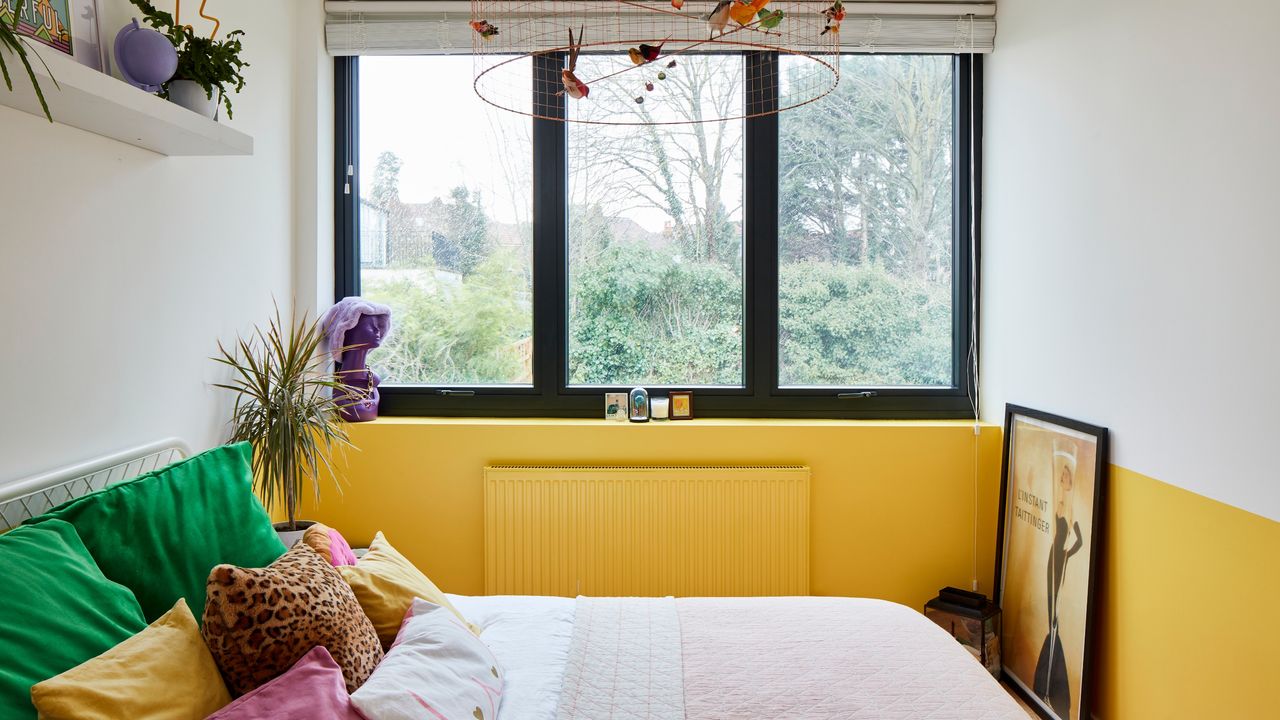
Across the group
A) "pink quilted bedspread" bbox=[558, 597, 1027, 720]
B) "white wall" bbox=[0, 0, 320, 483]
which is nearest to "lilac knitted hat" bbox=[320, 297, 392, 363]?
"white wall" bbox=[0, 0, 320, 483]

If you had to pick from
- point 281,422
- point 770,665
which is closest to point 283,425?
point 281,422

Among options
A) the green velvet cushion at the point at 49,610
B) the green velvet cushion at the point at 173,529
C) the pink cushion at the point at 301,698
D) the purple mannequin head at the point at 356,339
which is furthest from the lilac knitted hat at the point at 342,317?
the pink cushion at the point at 301,698

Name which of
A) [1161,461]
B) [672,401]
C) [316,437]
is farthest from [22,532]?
[1161,461]

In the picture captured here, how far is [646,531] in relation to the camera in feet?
10.1

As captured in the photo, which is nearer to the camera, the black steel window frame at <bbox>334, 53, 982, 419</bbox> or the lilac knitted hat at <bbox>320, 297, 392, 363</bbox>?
the lilac knitted hat at <bbox>320, 297, 392, 363</bbox>

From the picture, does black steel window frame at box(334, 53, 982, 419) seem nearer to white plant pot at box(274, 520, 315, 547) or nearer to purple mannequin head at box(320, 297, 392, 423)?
purple mannequin head at box(320, 297, 392, 423)

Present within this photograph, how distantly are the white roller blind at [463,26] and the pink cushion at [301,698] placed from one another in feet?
8.31

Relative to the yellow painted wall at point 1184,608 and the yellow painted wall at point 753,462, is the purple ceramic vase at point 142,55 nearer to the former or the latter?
the yellow painted wall at point 753,462

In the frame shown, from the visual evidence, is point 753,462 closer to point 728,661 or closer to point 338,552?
point 728,661

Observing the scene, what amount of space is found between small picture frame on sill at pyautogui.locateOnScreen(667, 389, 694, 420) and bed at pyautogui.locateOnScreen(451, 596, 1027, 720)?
1083mm

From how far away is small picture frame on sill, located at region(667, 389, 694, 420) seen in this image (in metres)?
3.24

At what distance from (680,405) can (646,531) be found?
53 centimetres

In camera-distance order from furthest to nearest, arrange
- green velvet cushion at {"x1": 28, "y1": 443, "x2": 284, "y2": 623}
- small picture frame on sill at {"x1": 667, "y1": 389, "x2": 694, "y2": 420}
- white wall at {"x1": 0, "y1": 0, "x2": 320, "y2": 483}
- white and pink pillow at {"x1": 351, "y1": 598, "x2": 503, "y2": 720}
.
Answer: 1. small picture frame on sill at {"x1": 667, "y1": 389, "x2": 694, "y2": 420}
2. white wall at {"x1": 0, "y1": 0, "x2": 320, "y2": 483}
3. green velvet cushion at {"x1": 28, "y1": 443, "x2": 284, "y2": 623}
4. white and pink pillow at {"x1": 351, "y1": 598, "x2": 503, "y2": 720}

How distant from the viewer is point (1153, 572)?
2250 millimetres
